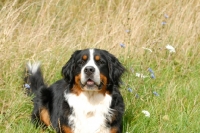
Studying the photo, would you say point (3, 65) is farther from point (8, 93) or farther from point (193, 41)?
point (193, 41)

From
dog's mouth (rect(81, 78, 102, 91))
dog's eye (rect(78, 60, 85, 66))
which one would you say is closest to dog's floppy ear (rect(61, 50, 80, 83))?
dog's eye (rect(78, 60, 85, 66))

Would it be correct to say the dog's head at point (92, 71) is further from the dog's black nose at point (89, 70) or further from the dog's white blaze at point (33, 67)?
the dog's white blaze at point (33, 67)

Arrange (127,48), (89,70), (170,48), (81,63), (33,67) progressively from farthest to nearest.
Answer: (127,48) → (170,48) → (33,67) → (81,63) → (89,70)

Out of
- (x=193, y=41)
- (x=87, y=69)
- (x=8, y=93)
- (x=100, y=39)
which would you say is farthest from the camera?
(x=193, y=41)

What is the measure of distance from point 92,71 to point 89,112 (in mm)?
505

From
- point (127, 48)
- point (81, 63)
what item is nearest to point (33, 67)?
point (81, 63)

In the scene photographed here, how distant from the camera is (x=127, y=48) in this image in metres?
5.57

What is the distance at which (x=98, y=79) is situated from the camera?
3.83 metres

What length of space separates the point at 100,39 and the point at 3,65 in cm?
149

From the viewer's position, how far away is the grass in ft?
14.2

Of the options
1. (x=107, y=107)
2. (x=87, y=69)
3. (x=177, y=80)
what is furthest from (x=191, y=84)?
(x=87, y=69)

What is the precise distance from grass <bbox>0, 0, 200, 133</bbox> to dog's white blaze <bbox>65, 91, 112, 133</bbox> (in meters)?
→ 0.33

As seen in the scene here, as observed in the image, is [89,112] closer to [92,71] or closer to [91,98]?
[91,98]

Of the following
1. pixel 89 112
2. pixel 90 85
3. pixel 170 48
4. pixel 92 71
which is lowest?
pixel 89 112
